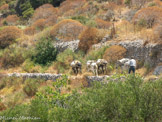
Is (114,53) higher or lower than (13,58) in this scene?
higher

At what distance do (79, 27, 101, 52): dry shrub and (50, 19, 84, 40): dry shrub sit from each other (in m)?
2.89

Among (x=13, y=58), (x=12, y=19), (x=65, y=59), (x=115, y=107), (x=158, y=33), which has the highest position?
(x=115, y=107)

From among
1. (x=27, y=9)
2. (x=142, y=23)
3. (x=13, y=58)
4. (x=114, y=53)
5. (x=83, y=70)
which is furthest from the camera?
(x=27, y=9)

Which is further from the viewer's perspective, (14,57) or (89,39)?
(14,57)

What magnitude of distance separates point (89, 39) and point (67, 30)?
13.4 ft

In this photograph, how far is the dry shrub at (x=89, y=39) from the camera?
734 inches

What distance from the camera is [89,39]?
1884 cm

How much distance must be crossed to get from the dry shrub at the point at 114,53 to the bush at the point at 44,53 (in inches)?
238

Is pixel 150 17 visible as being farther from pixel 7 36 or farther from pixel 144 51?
pixel 7 36

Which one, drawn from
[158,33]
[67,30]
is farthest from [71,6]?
[158,33]

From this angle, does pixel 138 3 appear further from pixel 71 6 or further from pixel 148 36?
pixel 148 36

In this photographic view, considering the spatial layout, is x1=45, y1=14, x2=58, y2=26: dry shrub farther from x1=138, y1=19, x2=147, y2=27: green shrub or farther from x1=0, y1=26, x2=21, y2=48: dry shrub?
x1=138, y1=19, x2=147, y2=27: green shrub

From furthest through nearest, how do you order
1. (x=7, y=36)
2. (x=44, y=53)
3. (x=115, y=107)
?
(x=7, y=36) < (x=44, y=53) < (x=115, y=107)

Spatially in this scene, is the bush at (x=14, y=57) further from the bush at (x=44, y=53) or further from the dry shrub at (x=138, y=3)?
the dry shrub at (x=138, y=3)
